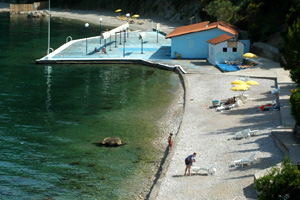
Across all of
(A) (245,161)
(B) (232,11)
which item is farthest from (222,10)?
(A) (245,161)

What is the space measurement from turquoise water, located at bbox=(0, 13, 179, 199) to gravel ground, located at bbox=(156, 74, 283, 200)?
6.42 ft

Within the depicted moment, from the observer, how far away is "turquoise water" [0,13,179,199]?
26469mm

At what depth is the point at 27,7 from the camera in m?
120

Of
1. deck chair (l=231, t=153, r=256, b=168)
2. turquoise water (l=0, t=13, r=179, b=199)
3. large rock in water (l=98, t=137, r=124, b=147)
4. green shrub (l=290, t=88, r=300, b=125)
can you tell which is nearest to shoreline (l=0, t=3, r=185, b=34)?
turquoise water (l=0, t=13, r=179, b=199)

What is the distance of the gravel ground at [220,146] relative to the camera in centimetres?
2377

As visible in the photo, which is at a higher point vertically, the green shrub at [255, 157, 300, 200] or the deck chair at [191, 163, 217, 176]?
the green shrub at [255, 157, 300, 200]

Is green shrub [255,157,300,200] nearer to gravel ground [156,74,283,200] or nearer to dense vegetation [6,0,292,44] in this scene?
gravel ground [156,74,283,200]

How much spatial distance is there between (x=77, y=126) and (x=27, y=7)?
90.2 meters

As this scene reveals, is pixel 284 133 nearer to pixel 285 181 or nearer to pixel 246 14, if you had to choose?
pixel 285 181

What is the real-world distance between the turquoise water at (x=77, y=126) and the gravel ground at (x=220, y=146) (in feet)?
6.42

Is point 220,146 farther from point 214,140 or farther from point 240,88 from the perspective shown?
point 240,88

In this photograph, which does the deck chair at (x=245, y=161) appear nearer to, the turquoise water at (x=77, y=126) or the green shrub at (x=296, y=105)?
Result: the green shrub at (x=296, y=105)

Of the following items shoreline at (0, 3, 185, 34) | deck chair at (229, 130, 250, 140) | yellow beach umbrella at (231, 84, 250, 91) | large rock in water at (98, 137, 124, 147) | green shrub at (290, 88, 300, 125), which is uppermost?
shoreline at (0, 3, 185, 34)

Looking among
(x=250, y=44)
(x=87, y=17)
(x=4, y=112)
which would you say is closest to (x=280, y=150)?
(x=4, y=112)
